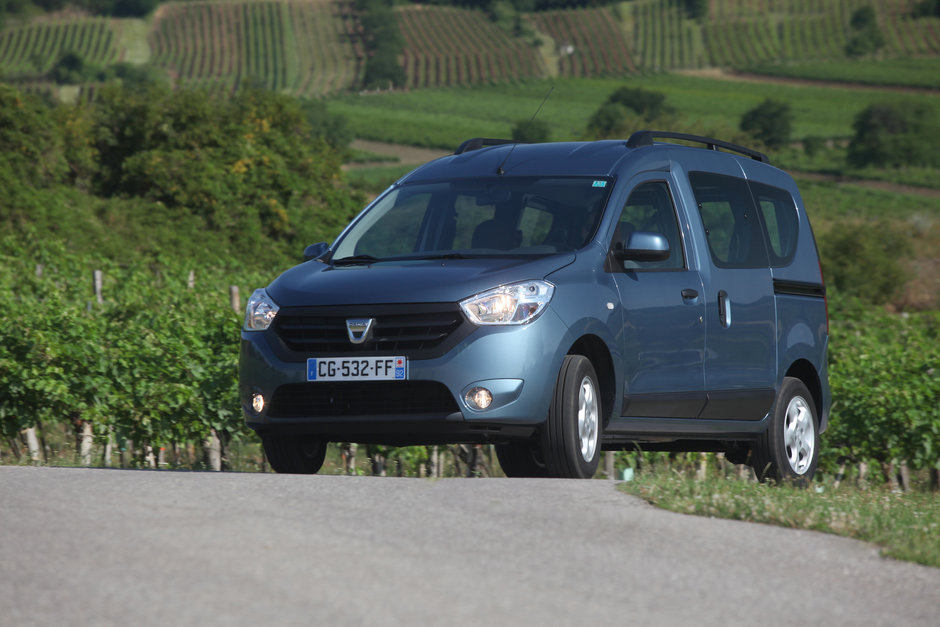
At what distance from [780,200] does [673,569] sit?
549cm

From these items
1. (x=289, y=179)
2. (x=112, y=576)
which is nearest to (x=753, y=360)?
(x=112, y=576)

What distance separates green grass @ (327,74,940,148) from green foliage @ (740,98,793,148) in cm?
139

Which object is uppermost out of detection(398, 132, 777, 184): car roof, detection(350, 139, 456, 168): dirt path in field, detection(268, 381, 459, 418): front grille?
detection(398, 132, 777, 184): car roof

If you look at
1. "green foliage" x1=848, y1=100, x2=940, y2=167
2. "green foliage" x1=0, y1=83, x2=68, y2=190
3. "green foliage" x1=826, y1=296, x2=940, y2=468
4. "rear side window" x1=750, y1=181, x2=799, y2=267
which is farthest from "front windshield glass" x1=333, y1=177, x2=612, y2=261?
"green foliage" x1=848, y1=100, x2=940, y2=167

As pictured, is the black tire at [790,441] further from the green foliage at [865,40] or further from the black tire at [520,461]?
the green foliage at [865,40]

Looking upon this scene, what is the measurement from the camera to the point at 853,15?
5463 inches

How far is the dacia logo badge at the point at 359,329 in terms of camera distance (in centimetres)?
724

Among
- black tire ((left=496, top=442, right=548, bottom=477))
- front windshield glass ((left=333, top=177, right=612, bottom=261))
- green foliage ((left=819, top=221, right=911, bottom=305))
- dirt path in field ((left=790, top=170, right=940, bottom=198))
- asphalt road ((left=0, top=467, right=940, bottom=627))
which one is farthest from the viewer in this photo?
dirt path in field ((left=790, top=170, right=940, bottom=198))

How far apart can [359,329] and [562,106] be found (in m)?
105

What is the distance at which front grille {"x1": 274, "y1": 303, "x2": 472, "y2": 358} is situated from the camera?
7.12 m

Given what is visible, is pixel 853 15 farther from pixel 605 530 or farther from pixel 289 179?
pixel 605 530

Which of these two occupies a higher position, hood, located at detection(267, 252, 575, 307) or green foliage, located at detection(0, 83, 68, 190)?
hood, located at detection(267, 252, 575, 307)

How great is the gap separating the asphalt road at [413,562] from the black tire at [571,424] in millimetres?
652

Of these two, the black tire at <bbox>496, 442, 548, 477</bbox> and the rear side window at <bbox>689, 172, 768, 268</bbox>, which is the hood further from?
the rear side window at <bbox>689, 172, 768, 268</bbox>
